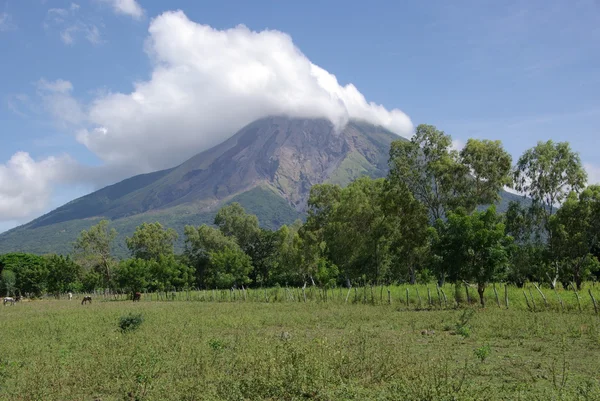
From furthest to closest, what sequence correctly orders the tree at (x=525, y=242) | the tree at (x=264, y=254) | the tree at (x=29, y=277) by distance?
the tree at (x=264, y=254), the tree at (x=29, y=277), the tree at (x=525, y=242)

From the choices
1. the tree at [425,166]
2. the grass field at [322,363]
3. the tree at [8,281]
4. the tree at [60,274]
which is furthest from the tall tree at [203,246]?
the grass field at [322,363]

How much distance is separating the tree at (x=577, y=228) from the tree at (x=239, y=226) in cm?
5838

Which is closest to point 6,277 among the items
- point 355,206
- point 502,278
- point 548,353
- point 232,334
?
point 355,206

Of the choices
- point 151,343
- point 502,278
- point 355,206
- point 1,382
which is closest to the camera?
point 1,382

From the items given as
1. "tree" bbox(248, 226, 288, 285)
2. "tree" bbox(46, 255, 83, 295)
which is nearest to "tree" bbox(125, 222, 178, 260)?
"tree" bbox(46, 255, 83, 295)

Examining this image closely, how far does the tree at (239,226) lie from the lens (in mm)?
88775

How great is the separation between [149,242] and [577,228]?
245 ft

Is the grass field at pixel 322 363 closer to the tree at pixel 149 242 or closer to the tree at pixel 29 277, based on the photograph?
the tree at pixel 29 277

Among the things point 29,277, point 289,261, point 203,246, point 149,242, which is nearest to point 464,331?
point 289,261

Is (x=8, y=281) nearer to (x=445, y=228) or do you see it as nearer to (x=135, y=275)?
(x=135, y=275)

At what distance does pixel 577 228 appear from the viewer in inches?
1484

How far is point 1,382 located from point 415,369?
11.5 metres

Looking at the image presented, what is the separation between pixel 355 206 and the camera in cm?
4978

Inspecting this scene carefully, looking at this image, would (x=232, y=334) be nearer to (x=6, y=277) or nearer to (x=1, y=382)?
(x=1, y=382)
